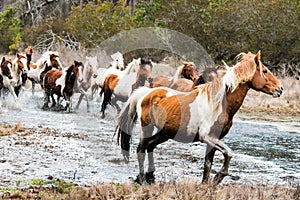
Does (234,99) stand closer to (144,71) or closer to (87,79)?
(144,71)

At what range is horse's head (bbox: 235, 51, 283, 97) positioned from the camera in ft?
25.1

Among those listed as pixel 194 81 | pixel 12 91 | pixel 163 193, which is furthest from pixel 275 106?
pixel 163 193

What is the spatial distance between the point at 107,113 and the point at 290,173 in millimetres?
9783

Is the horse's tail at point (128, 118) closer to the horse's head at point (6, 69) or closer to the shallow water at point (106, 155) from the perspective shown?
the shallow water at point (106, 155)

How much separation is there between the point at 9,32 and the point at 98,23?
13118 mm

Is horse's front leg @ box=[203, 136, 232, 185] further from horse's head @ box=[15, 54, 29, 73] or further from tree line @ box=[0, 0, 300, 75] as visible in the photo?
tree line @ box=[0, 0, 300, 75]

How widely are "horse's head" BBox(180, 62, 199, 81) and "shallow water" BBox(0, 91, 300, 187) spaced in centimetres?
173

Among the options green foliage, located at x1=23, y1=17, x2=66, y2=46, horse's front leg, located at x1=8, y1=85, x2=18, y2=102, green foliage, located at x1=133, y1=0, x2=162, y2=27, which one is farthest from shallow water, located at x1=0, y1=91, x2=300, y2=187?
green foliage, located at x1=23, y1=17, x2=66, y2=46

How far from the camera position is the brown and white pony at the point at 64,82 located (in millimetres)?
18406

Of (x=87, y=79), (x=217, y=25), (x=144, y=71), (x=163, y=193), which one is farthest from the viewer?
(x=217, y=25)

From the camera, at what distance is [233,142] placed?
1370 centimetres

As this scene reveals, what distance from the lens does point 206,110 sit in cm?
753

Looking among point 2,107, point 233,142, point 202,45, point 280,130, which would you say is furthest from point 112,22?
point 233,142

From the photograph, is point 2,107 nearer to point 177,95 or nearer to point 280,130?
point 280,130
